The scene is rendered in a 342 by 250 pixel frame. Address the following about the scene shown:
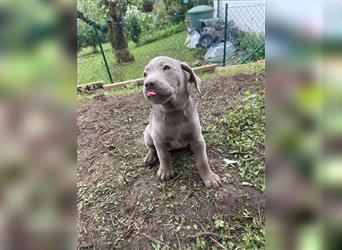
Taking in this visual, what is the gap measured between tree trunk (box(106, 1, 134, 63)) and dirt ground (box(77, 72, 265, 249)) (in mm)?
6200

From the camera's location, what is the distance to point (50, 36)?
690mm

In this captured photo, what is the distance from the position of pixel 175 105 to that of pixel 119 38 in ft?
25.8

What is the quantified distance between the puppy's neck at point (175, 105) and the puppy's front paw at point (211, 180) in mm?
666

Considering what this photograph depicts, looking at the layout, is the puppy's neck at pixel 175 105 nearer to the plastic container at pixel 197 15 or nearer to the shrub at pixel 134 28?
the plastic container at pixel 197 15

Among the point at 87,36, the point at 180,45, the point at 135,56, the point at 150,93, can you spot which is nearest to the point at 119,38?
the point at 87,36

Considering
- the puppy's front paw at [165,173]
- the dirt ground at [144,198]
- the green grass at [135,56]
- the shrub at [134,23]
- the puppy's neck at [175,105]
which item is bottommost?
the green grass at [135,56]

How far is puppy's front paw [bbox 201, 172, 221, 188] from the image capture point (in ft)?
9.95

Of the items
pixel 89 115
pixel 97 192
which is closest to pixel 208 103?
pixel 89 115

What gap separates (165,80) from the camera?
271cm

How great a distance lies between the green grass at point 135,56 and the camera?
8750mm

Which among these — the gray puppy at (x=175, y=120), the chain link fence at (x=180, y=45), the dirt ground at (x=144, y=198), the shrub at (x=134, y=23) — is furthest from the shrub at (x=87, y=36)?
the gray puppy at (x=175, y=120)

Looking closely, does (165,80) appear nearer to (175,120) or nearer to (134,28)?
(175,120)

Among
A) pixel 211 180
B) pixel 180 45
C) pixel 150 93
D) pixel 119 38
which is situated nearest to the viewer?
pixel 150 93

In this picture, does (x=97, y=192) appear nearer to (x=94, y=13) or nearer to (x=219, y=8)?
(x=94, y=13)
